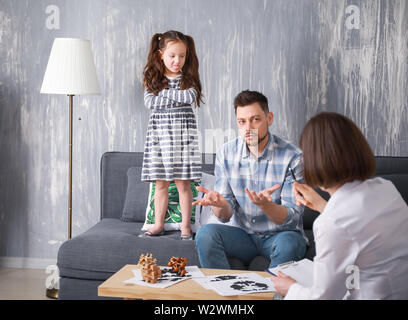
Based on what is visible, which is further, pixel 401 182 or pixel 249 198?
pixel 401 182

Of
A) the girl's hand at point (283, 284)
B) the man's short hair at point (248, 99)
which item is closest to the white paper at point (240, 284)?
the girl's hand at point (283, 284)

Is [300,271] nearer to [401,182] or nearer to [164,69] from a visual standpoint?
[401,182]

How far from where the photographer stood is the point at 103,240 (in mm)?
2449

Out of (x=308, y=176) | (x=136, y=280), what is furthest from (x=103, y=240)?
(x=308, y=176)

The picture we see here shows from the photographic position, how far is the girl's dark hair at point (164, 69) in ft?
8.75

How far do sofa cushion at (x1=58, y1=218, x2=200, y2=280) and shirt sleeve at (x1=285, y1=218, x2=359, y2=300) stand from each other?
1.23 metres

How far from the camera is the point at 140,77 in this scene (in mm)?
3215

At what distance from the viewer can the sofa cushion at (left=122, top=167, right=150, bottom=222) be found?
9.55 ft

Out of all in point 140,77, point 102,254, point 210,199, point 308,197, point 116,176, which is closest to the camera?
point 308,197

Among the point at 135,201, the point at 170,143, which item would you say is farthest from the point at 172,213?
the point at 170,143

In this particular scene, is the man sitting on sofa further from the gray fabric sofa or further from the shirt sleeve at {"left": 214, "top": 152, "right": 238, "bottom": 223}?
the gray fabric sofa

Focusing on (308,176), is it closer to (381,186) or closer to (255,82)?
(381,186)

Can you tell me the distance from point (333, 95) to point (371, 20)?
1.58ft

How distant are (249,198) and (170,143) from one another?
655 mm
